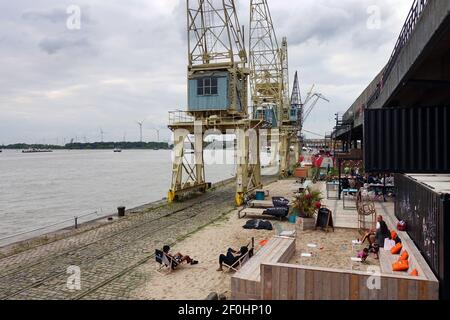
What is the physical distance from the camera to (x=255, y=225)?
19.9 meters

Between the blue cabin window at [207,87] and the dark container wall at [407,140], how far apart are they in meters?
19.4

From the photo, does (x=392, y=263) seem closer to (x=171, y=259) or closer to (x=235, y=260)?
(x=235, y=260)

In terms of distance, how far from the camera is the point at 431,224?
10.3m

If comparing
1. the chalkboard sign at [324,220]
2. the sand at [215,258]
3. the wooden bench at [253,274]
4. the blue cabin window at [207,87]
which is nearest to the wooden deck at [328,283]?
the wooden bench at [253,274]

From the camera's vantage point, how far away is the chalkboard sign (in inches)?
710

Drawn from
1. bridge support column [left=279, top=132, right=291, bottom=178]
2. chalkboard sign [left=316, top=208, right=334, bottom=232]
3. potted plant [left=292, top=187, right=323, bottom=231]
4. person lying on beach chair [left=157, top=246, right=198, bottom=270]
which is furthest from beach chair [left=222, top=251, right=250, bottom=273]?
bridge support column [left=279, top=132, right=291, bottom=178]

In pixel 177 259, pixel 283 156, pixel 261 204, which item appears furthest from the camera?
pixel 283 156

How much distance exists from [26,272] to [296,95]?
137m

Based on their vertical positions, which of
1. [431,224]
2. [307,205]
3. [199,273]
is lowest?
[199,273]

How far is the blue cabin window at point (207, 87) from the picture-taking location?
32.3 m

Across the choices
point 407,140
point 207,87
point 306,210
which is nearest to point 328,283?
point 407,140

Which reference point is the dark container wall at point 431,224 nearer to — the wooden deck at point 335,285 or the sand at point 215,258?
the wooden deck at point 335,285

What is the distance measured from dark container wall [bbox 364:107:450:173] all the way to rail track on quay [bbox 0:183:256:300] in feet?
33.6

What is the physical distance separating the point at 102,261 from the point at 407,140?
42.8 ft
